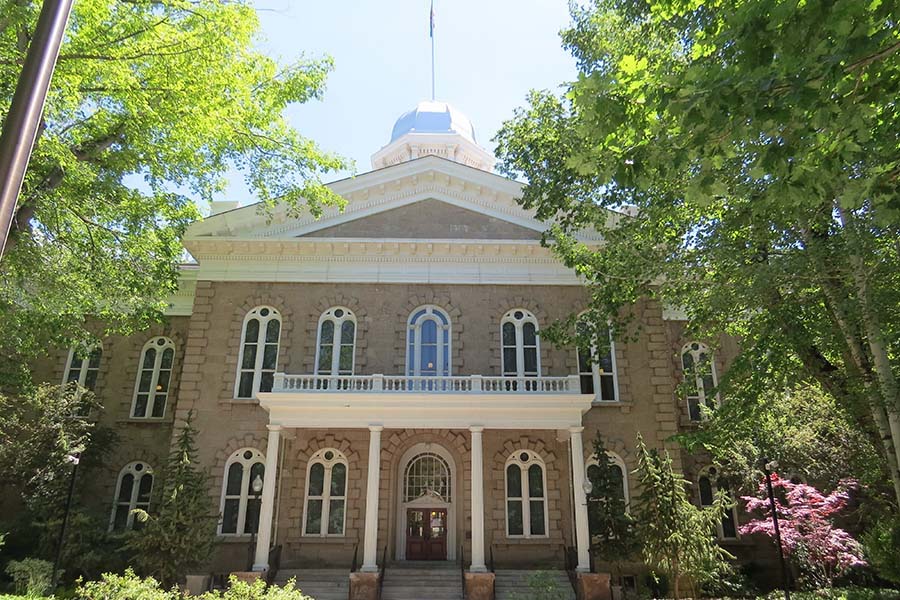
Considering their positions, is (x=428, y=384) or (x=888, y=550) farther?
(x=428, y=384)

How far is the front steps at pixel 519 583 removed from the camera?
1623 centimetres

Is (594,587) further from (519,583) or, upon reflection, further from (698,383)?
(698,383)

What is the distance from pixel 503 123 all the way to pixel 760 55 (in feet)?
34.7

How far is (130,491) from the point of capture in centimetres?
2152

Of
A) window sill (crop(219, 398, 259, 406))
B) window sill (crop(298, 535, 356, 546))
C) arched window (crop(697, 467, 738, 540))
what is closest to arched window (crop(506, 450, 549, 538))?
window sill (crop(298, 535, 356, 546))

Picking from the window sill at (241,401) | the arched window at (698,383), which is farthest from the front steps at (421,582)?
the arched window at (698,383)

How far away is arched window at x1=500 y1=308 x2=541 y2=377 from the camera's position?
69.8 ft

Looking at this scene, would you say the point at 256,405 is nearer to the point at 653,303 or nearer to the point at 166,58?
the point at 166,58

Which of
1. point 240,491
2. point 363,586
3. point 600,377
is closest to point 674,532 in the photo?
point 600,377

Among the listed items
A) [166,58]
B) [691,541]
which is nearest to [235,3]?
[166,58]

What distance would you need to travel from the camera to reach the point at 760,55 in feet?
17.7

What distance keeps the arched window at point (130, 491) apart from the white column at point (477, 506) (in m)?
11.2

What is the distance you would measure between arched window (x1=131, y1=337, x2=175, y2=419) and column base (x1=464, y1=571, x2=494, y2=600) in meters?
12.7

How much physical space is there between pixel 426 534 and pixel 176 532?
7.55m
